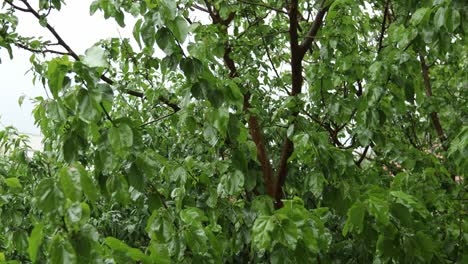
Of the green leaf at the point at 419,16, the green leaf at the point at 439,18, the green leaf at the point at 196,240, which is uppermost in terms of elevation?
the green leaf at the point at 419,16

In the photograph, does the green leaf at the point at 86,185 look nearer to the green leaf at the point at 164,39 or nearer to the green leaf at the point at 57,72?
the green leaf at the point at 57,72

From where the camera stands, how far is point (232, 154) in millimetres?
1854

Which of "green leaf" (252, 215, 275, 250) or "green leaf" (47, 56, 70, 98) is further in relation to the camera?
"green leaf" (252, 215, 275, 250)

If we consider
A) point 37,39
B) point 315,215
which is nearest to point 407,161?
point 315,215

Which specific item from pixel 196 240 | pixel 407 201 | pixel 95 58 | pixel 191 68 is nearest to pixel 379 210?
pixel 407 201

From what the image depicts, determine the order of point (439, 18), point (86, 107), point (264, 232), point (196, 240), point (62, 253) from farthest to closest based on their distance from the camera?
point (439, 18) → point (196, 240) → point (264, 232) → point (86, 107) → point (62, 253)

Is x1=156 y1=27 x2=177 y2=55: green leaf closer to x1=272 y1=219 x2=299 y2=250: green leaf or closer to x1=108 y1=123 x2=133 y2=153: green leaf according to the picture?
x1=108 y1=123 x2=133 y2=153: green leaf

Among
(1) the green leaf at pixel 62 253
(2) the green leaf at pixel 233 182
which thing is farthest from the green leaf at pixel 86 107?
(2) the green leaf at pixel 233 182

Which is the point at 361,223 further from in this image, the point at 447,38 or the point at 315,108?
the point at 315,108

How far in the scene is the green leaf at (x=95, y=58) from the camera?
1.19 metres

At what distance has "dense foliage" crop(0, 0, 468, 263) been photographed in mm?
1284

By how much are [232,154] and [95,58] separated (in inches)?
30.2

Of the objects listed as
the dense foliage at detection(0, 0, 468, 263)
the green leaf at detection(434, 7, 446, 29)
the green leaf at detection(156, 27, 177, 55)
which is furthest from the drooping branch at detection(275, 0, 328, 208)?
the green leaf at detection(156, 27, 177, 55)

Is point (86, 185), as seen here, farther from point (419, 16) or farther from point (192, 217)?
point (419, 16)
